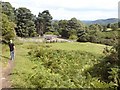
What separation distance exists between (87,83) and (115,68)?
7.07 feet

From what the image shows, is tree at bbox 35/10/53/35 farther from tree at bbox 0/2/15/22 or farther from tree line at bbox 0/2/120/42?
tree at bbox 0/2/15/22

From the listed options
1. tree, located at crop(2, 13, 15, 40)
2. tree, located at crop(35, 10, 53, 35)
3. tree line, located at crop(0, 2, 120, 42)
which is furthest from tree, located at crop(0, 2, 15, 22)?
tree, located at crop(2, 13, 15, 40)

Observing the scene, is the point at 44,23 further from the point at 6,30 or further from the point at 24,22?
the point at 6,30

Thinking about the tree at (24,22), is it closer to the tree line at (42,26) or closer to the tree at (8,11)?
the tree line at (42,26)

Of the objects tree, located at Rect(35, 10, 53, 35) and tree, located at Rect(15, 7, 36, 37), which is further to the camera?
tree, located at Rect(35, 10, 53, 35)

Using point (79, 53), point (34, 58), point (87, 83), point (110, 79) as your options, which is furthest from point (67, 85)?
point (79, 53)

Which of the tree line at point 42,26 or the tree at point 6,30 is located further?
the tree line at point 42,26

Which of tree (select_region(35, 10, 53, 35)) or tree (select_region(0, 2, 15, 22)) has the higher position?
tree (select_region(0, 2, 15, 22))

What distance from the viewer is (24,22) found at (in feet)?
196

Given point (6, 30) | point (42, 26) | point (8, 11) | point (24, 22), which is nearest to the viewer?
point (6, 30)

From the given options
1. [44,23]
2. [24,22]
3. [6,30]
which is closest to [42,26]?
[44,23]

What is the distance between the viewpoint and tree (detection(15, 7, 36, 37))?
5764cm

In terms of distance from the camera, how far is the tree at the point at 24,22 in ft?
189

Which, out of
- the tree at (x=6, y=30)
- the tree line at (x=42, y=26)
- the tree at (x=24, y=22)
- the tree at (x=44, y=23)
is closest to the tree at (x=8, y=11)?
the tree line at (x=42, y=26)
